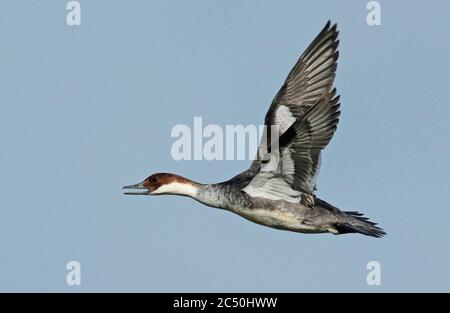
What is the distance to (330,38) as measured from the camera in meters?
13.9

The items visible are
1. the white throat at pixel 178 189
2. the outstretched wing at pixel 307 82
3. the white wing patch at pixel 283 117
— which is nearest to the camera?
the white throat at pixel 178 189

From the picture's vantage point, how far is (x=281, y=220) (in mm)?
12938

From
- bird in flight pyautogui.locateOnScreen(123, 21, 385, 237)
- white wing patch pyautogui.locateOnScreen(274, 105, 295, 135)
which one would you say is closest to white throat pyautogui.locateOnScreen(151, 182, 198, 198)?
bird in flight pyautogui.locateOnScreen(123, 21, 385, 237)

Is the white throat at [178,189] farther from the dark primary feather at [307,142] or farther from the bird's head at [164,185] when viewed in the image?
the dark primary feather at [307,142]

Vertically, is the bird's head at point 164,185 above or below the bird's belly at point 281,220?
above

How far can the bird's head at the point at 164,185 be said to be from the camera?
13.7 m

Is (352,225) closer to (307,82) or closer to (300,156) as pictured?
(300,156)

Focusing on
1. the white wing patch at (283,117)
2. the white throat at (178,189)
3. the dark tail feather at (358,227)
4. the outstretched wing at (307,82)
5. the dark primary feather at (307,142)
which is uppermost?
the outstretched wing at (307,82)

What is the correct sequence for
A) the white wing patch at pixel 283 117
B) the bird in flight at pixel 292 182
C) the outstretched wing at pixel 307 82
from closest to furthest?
1. the bird in flight at pixel 292 182
2. the outstretched wing at pixel 307 82
3. the white wing patch at pixel 283 117

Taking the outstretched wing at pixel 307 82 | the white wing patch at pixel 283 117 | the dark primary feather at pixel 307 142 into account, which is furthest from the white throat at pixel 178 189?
the white wing patch at pixel 283 117

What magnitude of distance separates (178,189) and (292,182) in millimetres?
1788

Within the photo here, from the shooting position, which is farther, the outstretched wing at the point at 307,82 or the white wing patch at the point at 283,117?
the white wing patch at the point at 283,117

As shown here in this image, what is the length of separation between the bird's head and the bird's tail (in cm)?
186

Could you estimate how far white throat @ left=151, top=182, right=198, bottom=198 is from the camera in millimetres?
13578
